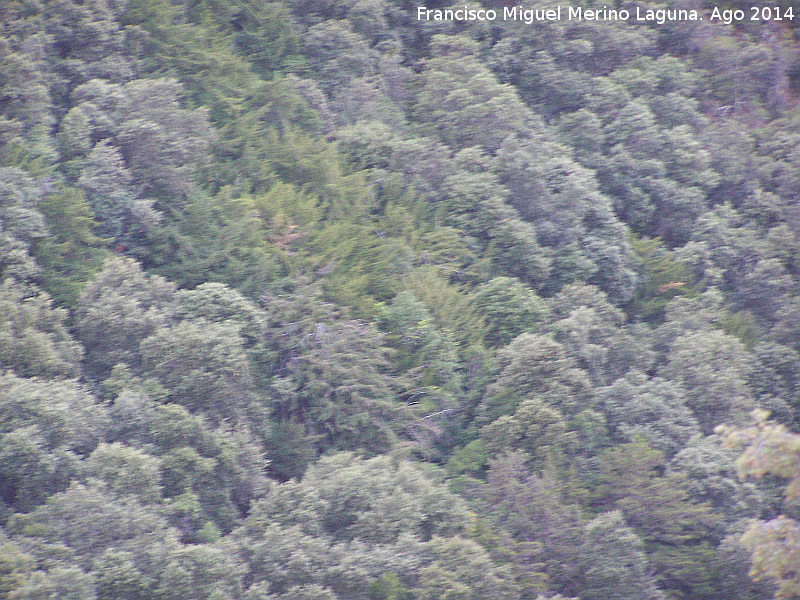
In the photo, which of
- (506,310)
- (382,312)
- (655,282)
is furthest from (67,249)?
(655,282)

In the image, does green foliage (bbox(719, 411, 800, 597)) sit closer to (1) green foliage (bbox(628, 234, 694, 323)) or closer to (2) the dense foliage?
(2) the dense foliage

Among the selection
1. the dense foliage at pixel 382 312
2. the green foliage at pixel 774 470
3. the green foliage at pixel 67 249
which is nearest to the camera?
the green foliage at pixel 774 470

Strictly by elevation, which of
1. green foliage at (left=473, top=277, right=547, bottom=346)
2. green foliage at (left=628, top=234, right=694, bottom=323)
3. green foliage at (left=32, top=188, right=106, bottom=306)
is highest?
green foliage at (left=32, top=188, right=106, bottom=306)

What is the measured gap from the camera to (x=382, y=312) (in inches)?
1048

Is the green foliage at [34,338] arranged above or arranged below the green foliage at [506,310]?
above

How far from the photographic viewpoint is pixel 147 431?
20.2m

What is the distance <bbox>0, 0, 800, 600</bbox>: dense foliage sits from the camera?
59.9 ft

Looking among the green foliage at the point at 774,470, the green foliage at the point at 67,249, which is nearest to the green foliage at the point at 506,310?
the green foliage at the point at 67,249

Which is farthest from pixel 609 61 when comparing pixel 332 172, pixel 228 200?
pixel 228 200

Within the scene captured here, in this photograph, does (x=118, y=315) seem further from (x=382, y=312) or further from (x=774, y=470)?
(x=774, y=470)

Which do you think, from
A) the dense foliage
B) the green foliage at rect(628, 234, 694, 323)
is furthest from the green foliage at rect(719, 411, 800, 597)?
the green foliage at rect(628, 234, 694, 323)

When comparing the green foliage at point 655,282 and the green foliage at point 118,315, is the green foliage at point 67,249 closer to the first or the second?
the green foliage at point 118,315

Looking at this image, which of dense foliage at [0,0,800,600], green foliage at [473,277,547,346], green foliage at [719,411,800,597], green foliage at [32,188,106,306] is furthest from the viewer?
green foliage at [473,277,547,346]

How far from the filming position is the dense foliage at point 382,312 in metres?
18.2
